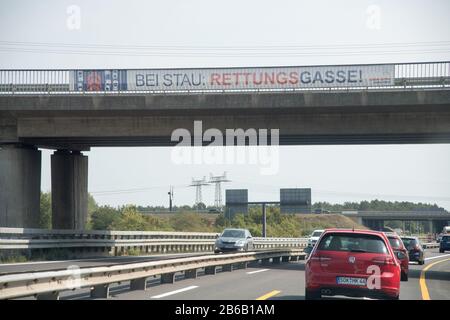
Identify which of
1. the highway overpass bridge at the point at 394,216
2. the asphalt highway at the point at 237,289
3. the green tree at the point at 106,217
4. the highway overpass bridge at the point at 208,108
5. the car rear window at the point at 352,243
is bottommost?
the highway overpass bridge at the point at 394,216

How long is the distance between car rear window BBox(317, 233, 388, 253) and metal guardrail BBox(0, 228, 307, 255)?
50.9 feet

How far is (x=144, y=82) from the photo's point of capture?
3772cm

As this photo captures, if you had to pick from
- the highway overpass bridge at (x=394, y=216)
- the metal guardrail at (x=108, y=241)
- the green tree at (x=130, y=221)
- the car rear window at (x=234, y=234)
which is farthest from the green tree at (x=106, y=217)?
the car rear window at (x=234, y=234)

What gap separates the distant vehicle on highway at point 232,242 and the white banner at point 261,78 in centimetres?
808

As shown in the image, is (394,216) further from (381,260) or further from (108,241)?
(381,260)

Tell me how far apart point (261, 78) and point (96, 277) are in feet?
76.9

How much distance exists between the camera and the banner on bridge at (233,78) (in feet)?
119

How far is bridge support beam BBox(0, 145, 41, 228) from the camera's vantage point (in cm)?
3781

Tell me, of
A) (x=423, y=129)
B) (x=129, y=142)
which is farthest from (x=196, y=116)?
(x=423, y=129)

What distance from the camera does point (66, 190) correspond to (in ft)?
141

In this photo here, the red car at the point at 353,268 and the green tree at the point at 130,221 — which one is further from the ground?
the red car at the point at 353,268

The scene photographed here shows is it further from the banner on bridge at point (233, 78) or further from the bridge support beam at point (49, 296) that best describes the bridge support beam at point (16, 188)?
the bridge support beam at point (49, 296)

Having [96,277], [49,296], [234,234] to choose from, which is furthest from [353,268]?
[234,234]

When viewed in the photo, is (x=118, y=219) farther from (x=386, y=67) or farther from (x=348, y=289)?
(x=348, y=289)
